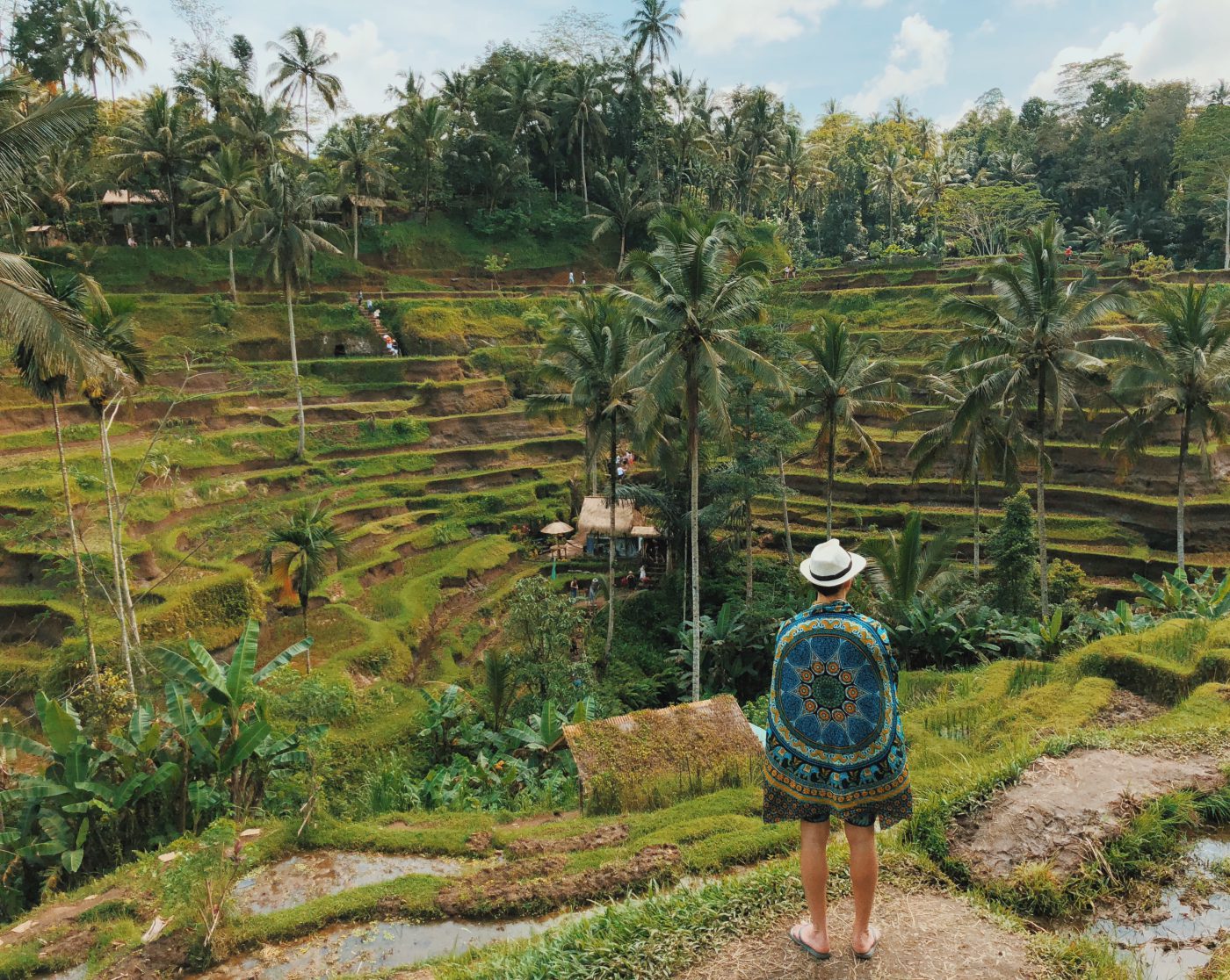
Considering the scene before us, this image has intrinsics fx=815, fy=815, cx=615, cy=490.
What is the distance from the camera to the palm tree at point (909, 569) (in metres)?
18.5

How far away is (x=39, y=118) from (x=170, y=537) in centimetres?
1486

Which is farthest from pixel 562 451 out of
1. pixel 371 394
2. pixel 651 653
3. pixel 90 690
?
pixel 90 690

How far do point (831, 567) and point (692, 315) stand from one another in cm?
1298

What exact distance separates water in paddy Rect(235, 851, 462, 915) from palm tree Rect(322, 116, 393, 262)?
39.8 meters

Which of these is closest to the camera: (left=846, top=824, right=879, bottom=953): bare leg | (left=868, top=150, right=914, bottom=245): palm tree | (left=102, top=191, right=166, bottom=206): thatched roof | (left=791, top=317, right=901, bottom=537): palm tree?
(left=846, top=824, right=879, bottom=953): bare leg

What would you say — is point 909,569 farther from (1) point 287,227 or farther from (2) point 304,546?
(1) point 287,227

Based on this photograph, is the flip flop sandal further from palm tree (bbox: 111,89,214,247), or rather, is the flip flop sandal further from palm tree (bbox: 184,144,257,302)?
palm tree (bbox: 111,89,214,247)

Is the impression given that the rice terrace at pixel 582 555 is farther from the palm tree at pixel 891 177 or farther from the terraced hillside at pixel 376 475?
the palm tree at pixel 891 177

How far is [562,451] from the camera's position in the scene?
116 feet

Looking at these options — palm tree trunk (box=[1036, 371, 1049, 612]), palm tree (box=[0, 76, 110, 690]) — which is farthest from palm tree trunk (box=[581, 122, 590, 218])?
palm tree (box=[0, 76, 110, 690])

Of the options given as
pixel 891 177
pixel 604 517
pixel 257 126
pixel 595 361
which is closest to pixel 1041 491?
pixel 595 361

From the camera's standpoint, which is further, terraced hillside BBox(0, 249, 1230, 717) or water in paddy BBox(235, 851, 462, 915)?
terraced hillside BBox(0, 249, 1230, 717)

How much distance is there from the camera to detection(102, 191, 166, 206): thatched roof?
41.9 m

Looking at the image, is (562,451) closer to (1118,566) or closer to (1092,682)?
(1118,566)
